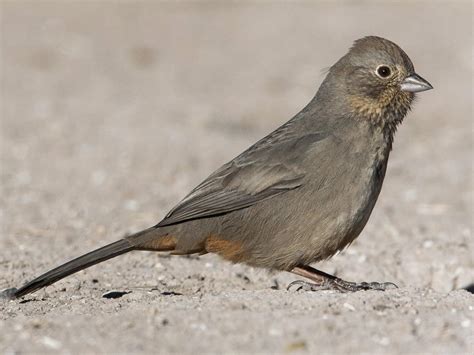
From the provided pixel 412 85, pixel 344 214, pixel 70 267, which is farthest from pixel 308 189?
pixel 70 267

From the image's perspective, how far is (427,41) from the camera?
15.9 meters

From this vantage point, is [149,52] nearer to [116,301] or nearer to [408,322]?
[116,301]

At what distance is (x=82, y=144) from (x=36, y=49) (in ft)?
13.9

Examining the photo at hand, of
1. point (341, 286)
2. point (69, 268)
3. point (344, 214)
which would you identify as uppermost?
point (344, 214)

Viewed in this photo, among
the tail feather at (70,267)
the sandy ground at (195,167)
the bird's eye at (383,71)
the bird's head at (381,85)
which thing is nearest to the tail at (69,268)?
the tail feather at (70,267)

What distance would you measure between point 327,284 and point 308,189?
61cm

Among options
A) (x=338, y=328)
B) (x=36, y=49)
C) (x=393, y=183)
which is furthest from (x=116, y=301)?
(x=36, y=49)

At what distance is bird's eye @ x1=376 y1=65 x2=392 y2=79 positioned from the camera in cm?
618

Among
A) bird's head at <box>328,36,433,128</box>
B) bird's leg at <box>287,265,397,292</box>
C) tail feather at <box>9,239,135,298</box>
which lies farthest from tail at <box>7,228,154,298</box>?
bird's head at <box>328,36,433,128</box>

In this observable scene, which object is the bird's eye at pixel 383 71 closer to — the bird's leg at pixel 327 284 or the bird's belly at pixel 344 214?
the bird's belly at pixel 344 214

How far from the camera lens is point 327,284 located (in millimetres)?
6043

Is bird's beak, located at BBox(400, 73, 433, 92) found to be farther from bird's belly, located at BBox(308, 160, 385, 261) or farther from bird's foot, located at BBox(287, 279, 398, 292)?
bird's foot, located at BBox(287, 279, 398, 292)

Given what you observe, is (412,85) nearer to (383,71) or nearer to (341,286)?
(383,71)

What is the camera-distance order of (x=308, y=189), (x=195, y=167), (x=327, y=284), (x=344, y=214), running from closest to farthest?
(x=344, y=214) → (x=308, y=189) → (x=327, y=284) → (x=195, y=167)
